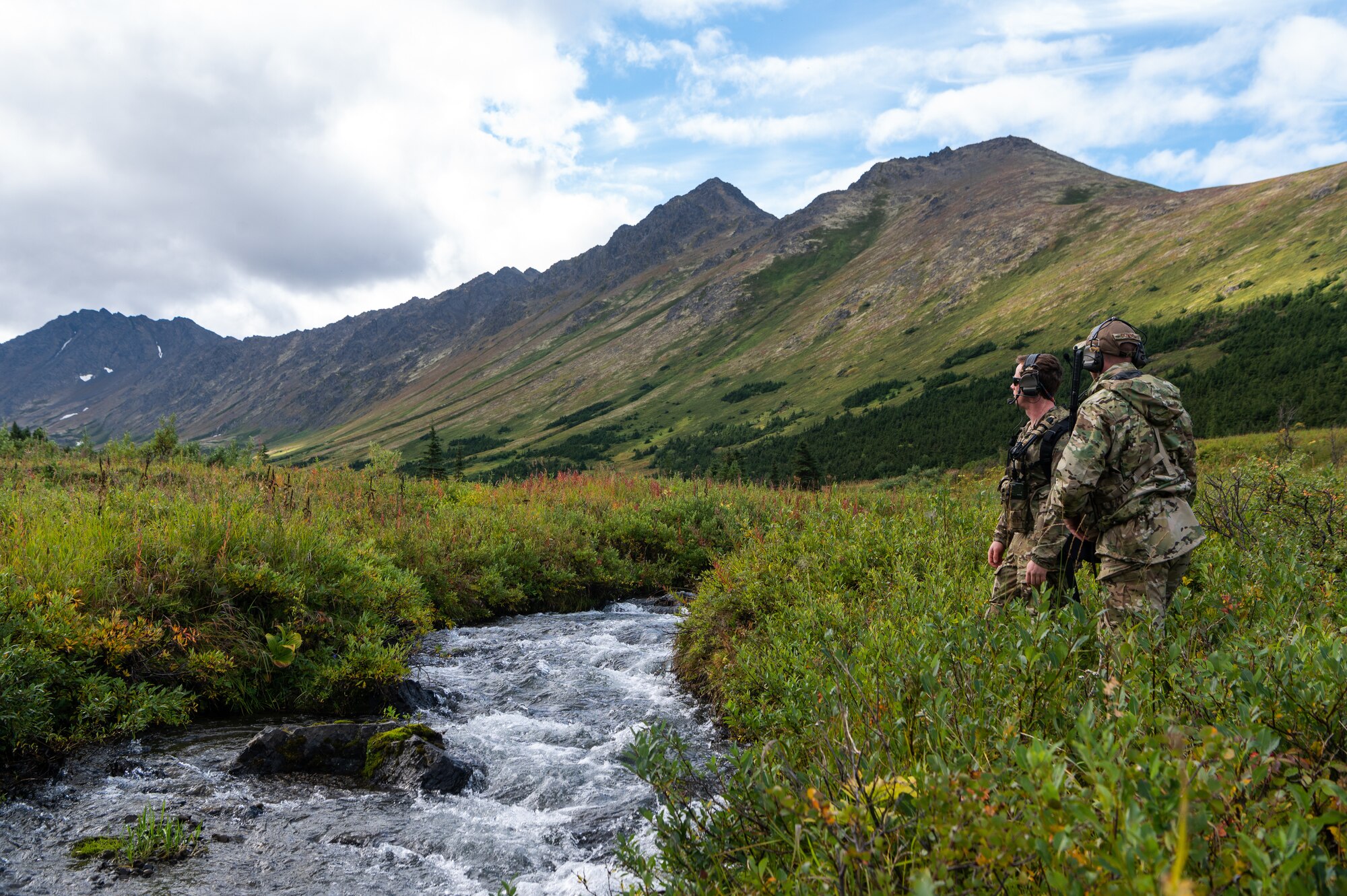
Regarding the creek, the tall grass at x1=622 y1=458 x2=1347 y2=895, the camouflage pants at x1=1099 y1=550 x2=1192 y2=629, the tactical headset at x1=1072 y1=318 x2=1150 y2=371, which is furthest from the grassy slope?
the tall grass at x1=622 y1=458 x2=1347 y2=895

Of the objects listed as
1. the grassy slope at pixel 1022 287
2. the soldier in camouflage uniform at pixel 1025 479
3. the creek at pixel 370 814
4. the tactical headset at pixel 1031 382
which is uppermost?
the grassy slope at pixel 1022 287

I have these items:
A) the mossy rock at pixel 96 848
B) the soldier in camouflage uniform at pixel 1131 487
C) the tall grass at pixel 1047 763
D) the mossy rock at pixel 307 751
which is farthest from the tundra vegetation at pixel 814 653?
the mossy rock at pixel 96 848

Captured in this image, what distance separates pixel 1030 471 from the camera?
6512mm

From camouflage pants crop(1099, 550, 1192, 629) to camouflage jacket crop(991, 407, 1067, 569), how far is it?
3.43 feet

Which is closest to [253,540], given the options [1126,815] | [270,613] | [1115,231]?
[270,613]

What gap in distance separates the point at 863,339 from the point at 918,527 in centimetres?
16673

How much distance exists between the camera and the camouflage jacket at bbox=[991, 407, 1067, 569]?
6.36 m

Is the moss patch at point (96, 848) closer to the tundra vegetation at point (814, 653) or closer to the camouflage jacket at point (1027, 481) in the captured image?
the tundra vegetation at point (814, 653)

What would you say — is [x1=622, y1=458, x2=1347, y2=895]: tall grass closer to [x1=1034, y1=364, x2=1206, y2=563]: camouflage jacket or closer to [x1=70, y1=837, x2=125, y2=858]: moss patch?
[x1=1034, y1=364, x2=1206, y2=563]: camouflage jacket

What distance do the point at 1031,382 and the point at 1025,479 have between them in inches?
36.7

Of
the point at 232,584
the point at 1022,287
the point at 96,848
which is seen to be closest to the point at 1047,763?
the point at 96,848

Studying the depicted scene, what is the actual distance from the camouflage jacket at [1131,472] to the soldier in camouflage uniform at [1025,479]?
3.07 ft

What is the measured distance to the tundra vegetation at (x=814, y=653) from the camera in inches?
84.0

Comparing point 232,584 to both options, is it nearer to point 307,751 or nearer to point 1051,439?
point 307,751
